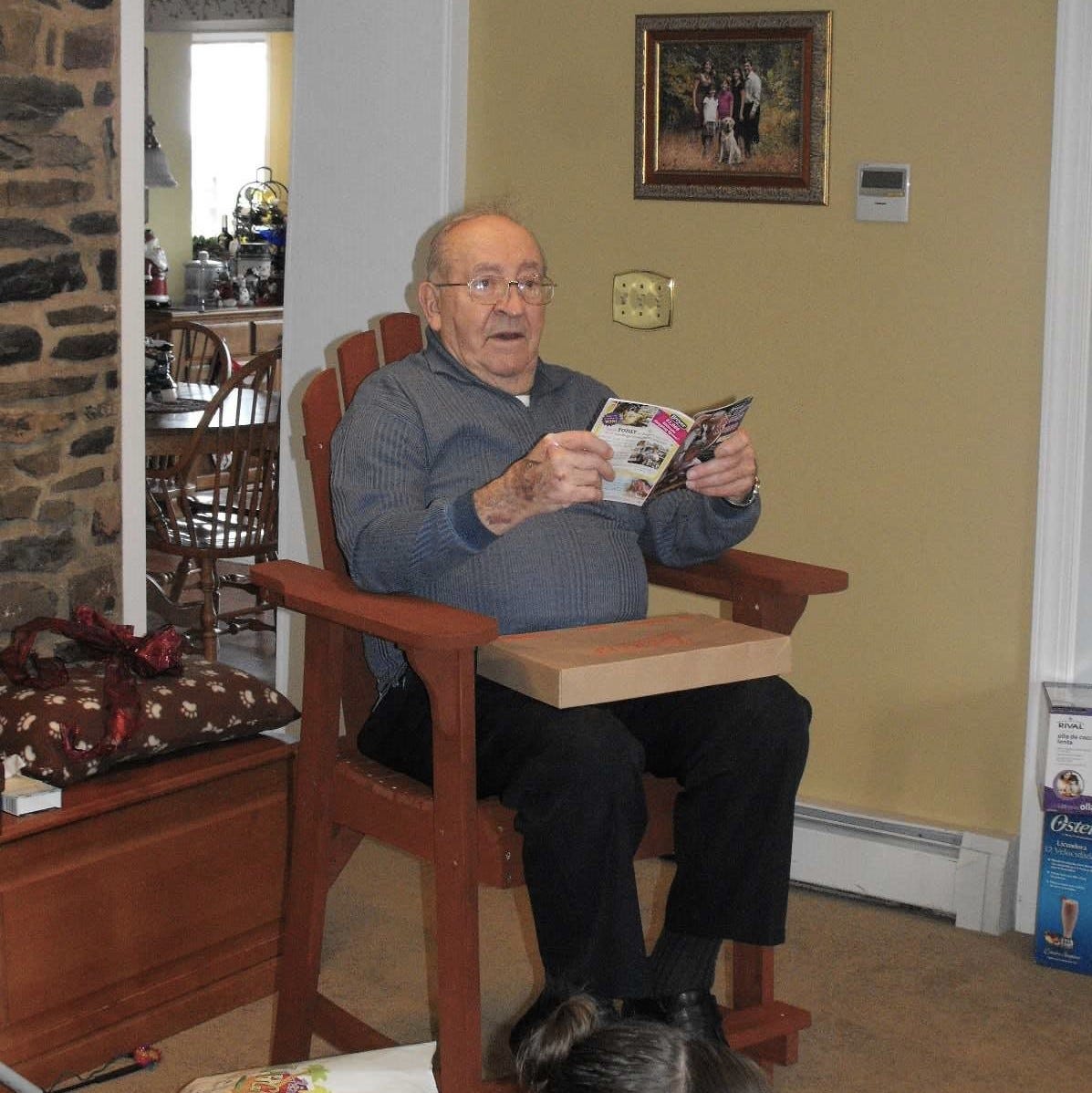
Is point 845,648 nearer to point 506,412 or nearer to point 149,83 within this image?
point 506,412

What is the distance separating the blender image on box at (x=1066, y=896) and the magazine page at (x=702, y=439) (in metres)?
1.00

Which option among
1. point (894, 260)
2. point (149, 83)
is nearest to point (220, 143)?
point (149, 83)

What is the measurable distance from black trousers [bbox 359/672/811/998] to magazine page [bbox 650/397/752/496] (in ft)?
0.96

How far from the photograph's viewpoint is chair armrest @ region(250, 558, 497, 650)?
189 centimetres

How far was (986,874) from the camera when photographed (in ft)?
9.39

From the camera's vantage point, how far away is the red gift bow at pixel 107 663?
2.31 meters

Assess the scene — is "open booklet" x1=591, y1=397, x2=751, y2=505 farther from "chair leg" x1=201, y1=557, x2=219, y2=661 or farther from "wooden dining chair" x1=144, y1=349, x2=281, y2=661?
"chair leg" x1=201, y1=557, x2=219, y2=661

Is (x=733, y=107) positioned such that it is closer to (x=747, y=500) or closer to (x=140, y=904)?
(x=747, y=500)

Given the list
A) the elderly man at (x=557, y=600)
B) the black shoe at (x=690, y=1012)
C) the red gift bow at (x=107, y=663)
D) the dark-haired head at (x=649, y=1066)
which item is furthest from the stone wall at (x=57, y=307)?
the dark-haired head at (x=649, y=1066)

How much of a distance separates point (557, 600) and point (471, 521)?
0.25 meters

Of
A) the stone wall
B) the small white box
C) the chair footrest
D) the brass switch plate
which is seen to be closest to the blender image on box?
the small white box

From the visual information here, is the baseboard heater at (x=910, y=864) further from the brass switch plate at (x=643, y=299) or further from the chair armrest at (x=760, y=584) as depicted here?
the brass switch plate at (x=643, y=299)

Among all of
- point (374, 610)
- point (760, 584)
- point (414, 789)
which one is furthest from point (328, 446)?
point (760, 584)

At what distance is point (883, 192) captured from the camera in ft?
9.25
